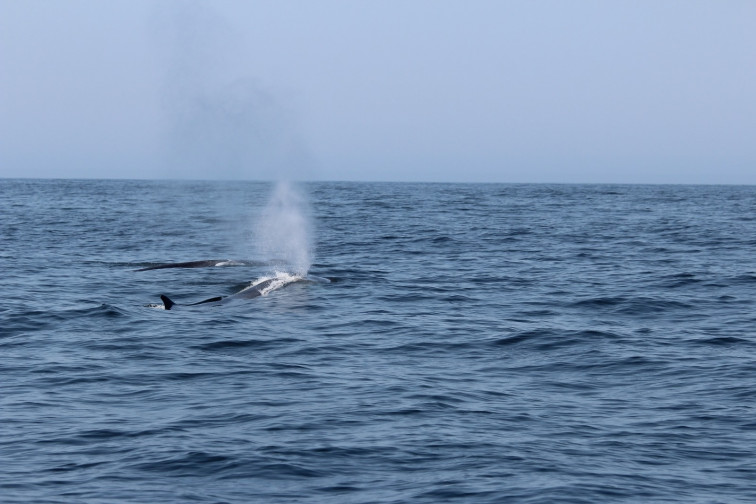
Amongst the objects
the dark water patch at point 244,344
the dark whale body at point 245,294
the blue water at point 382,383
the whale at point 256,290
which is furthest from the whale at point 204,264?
the dark water patch at point 244,344

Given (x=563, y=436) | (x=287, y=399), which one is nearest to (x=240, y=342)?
(x=287, y=399)

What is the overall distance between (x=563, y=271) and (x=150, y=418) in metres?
Result: 21.7

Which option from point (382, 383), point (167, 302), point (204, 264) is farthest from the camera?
point (204, 264)

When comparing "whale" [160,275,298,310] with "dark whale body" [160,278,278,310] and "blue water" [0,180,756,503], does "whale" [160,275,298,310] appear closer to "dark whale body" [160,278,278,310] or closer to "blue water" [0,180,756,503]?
"dark whale body" [160,278,278,310]

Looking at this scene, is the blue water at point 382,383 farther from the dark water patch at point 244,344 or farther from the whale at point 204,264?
the whale at point 204,264

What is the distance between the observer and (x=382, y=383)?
1673cm

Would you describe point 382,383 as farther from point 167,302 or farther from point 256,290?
point 256,290

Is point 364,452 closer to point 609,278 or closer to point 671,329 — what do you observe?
point 671,329

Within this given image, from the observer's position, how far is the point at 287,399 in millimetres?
15562

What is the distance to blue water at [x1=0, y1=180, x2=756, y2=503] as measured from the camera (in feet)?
39.1

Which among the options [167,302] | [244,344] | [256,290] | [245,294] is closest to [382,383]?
[244,344]

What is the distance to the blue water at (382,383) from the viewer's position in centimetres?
1191

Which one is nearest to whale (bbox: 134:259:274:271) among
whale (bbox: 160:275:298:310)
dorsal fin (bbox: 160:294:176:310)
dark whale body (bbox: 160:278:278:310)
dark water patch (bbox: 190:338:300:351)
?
whale (bbox: 160:275:298:310)

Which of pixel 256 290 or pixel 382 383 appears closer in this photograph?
pixel 382 383
